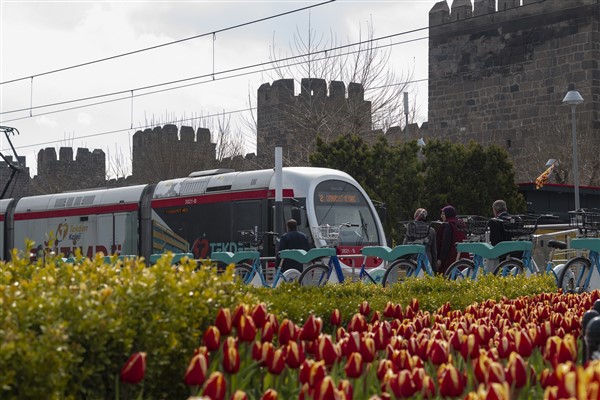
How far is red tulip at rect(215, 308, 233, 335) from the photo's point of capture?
506cm

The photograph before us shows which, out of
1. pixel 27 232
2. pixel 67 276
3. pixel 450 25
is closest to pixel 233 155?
pixel 450 25

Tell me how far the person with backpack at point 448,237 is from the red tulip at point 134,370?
11.4m

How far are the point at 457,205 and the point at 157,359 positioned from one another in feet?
74.1

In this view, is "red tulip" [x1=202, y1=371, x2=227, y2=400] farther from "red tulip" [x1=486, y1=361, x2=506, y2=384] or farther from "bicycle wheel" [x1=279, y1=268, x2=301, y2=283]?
"bicycle wheel" [x1=279, y1=268, x2=301, y2=283]

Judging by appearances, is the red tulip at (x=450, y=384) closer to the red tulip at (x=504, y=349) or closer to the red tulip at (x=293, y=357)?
the red tulip at (x=293, y=357)

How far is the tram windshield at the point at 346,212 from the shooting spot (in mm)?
21469

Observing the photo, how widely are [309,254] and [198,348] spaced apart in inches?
403

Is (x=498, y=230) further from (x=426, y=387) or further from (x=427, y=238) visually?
(x=426, y=387)

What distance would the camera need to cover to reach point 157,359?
4.81 meters

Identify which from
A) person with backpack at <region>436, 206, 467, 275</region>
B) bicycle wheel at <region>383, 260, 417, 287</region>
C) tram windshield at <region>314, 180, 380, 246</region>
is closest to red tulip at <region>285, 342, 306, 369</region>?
bicycle wheel at <region>383, 260, 417, 287</region>

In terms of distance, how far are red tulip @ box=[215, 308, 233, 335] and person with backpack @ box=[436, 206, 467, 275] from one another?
10539mm

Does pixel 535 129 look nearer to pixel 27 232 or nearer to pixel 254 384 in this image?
pixel 27 232

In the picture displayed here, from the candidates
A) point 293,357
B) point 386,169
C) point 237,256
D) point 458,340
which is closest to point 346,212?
point 386,169

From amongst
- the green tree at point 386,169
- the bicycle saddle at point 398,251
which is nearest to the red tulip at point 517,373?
the bicycle saddle at point 398,251
